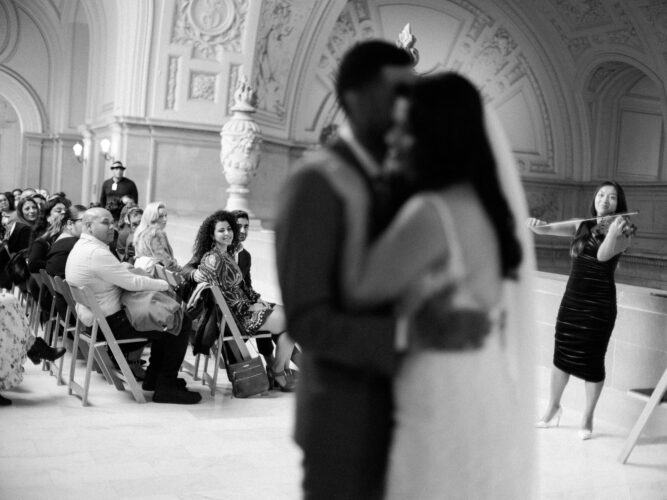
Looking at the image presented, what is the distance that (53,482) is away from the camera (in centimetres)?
376

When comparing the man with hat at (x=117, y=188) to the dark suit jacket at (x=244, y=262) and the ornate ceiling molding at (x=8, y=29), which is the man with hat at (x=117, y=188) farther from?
the ornate ceiling molding at (x=8, y=29)

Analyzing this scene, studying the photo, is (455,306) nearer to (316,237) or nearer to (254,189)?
(316,237)

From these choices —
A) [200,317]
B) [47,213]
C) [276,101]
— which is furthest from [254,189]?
[200,317]

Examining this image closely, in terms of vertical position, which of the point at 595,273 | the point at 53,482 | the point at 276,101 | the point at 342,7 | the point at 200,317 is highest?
the point at 342,7

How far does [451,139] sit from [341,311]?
1.27 ft

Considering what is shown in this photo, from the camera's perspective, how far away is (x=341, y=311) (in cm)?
160

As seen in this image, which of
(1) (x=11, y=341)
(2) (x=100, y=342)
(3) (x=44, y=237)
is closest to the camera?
(1) (x=11, y=341)

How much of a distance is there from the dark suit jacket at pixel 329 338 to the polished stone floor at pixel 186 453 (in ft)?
7.02

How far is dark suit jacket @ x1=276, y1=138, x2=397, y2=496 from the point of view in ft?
5.13

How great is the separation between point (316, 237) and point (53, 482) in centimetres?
273

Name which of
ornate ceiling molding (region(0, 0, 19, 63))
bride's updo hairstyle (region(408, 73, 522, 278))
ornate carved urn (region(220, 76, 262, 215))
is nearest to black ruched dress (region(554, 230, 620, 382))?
bride's updo hairstyle (region(408, 73, 522, 278))

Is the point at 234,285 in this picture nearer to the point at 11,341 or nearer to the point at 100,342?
the point at 100,342

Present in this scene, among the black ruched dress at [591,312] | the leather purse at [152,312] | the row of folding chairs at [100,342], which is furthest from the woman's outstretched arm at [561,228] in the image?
the leather purse at [152,312]

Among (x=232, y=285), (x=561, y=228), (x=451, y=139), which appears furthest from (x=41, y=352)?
(x=451, y=139)
